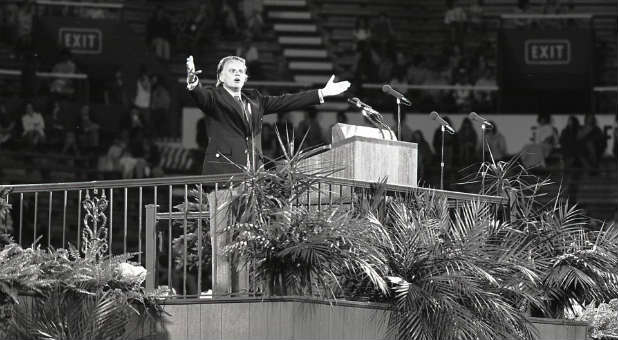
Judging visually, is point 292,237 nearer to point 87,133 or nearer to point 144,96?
point 87,133

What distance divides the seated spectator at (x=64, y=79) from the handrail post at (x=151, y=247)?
12.0m

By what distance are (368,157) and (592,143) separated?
1218 centimetres

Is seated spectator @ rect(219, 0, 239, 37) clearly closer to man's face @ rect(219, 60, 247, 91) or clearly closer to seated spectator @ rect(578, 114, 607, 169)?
seated spectator @ rect(578, 114, 607, 169)

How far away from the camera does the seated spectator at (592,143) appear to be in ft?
74.7

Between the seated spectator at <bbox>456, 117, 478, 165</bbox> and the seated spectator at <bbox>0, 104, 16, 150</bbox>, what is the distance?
619 cm

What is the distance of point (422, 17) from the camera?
82.4 feet

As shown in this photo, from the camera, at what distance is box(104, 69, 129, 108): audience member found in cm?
2277

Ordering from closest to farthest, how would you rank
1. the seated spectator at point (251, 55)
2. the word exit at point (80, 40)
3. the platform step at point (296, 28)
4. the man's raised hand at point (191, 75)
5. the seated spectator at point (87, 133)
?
the man's raised hand at point (191, 75), the seated spectator at point (87, 133), the word exit at point (80, 40), the seated spectator at point (251, 55), the platform step at point (296, 28)

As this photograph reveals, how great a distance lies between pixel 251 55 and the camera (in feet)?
78.9

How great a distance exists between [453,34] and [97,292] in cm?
1498

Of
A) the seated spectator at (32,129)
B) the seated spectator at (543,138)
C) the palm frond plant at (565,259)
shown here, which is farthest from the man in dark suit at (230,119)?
the seated spectator at (543,138)

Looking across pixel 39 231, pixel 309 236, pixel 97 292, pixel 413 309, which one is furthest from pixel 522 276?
pixel 39 231

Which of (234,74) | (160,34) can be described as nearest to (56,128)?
(160,34)

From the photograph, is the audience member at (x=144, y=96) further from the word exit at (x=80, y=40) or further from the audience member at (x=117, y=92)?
the word exit at (x=80, y=40)
